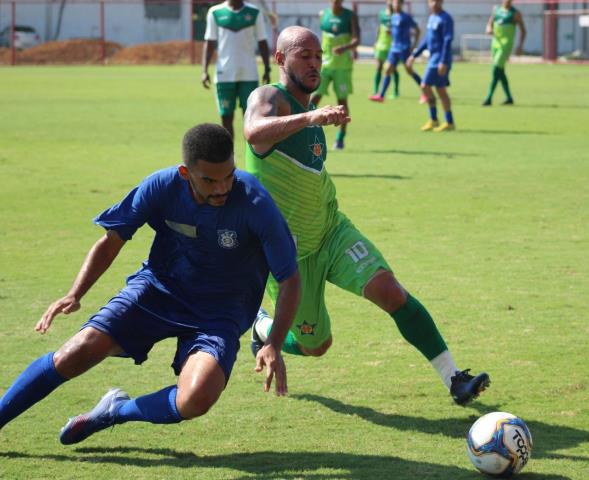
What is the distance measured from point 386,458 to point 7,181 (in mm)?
10077

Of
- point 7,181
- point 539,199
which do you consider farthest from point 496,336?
point 7,181

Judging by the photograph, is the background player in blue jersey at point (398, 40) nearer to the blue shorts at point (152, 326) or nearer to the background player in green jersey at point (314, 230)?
the background player in green jersey at point (314, 230)

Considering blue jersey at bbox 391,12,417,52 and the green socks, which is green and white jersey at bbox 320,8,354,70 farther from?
the green socks

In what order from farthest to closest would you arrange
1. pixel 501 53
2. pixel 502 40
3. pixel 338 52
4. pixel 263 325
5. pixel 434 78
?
1. pixel 502 40
2. pixel 501 53
3. pixel 434 78
4. pixel 338 52
5. pixel 263 325

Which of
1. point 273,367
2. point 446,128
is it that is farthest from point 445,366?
point 446,128

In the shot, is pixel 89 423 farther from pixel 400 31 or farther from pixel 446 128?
pixel 400 31

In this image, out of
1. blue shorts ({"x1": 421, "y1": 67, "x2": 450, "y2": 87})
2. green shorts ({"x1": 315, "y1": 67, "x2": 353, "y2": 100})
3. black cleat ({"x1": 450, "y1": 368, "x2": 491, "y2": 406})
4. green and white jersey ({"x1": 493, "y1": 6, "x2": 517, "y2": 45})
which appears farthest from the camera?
green and white jersey ({"x1": 493, "y1": 6, "x2": 517, "y2": 45})

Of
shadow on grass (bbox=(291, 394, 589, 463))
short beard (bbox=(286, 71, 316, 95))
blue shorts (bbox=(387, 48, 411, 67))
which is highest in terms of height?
short beard (bbox=(286, 71, 316, 95))

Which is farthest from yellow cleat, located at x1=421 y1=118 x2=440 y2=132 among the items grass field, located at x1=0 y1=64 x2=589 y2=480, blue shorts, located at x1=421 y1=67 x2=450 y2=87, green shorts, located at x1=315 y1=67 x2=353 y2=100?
green shorts, located at x1=315 y1=67 x2=353 y2=100

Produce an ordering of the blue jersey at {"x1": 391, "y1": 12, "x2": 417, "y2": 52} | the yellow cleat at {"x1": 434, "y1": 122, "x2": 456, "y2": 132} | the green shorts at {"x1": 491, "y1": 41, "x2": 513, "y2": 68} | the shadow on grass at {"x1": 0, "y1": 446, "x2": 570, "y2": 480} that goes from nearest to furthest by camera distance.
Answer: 1. the shadow on grass at {"x1": 0, "y1": 446, "x2": 570, "y2": 480}
2. the yellow cleat at {"x1": 434, "y1": 122, "x2": 456, "y2": 132}
3. the green shorts at {"x1": 491, "y1": 41, "x2": 513, "y2": 68}
4. the blue jersey at {"x1": 391, "y1": 12, "x2": 417, "y2": 52}

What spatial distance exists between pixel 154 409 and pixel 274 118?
161 centimetres

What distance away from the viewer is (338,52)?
17.5 metres

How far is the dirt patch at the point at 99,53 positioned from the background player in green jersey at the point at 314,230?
45.3m

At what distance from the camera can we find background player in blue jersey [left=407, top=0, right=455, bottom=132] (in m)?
19.8
